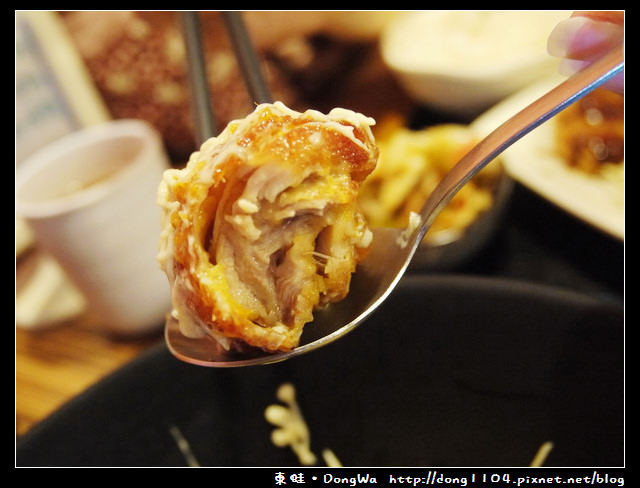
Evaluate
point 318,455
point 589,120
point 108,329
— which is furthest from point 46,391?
point 589,120

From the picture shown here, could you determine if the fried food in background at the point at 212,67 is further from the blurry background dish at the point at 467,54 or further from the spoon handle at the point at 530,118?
the spoon handle at the point at 530,118

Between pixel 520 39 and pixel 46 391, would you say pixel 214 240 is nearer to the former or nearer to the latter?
pixel 46 391

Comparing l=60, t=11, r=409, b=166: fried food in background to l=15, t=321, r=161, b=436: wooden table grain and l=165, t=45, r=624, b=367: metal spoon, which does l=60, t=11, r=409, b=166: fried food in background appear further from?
l=165, t=45, r=624, b=367: metal spoon

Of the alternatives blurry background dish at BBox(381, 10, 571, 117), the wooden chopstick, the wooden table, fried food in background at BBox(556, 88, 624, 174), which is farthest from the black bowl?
blurry background dish at BBox(381, 10, 571, 117)

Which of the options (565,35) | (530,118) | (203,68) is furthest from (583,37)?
(203,68)

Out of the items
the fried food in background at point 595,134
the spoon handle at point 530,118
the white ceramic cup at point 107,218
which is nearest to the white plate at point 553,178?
the fried food in background at point 595,134
